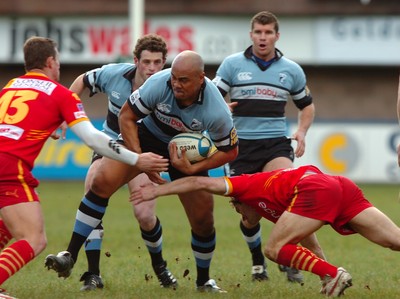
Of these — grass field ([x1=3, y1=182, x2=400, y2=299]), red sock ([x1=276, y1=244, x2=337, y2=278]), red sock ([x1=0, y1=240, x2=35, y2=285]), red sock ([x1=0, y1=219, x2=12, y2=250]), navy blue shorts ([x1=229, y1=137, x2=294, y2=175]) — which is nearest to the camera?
red sock ([x1=0, y1=240, x2=35, y2=285])

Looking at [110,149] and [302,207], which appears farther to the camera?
[302,207]

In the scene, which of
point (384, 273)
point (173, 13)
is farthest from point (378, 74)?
point (384, 273)

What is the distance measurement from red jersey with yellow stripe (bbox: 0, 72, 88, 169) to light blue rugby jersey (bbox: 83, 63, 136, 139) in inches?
62.5

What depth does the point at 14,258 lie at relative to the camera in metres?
6.60

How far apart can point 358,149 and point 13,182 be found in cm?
1573

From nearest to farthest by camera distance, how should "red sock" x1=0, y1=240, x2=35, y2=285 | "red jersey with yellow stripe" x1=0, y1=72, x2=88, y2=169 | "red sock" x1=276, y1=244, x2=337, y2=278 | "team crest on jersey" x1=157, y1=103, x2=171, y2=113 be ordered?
1. "red sock" x1=0, y1=240, x2=35, y2=285
2. "red jersey with yellow stripe" x1=0, y1=72, x2=88, y2=169
3. "red sock" x1=276, y1=244, x2=337, y2=278
4. "team crest on jersey" x1=157, y1=103, x2=171, y2=113

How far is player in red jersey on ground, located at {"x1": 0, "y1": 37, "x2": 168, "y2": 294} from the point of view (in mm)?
Result: 6730

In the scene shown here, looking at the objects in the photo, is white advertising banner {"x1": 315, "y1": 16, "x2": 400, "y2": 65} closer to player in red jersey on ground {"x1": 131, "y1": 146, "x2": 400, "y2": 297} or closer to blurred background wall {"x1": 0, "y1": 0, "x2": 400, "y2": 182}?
blurred background wall {"x1": 0, "y1": 0, "x2": 400, "y2": 182}

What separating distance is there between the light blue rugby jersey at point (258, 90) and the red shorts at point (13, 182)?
3.03 metres

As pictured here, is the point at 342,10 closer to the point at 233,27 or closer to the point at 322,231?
the point at 233,27

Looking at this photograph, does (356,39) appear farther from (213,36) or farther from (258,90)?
(258,90)

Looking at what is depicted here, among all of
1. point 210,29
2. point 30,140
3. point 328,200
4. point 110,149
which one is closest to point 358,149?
point 210,29

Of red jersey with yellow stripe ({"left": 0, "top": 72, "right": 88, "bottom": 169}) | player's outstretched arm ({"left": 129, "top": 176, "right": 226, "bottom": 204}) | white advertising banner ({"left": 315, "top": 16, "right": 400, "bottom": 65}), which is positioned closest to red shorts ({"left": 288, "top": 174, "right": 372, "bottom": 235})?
player's outstretched arm ({"left": 129, "top": 176, "right": 226, "bottom": 204})

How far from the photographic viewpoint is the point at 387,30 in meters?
26.4
